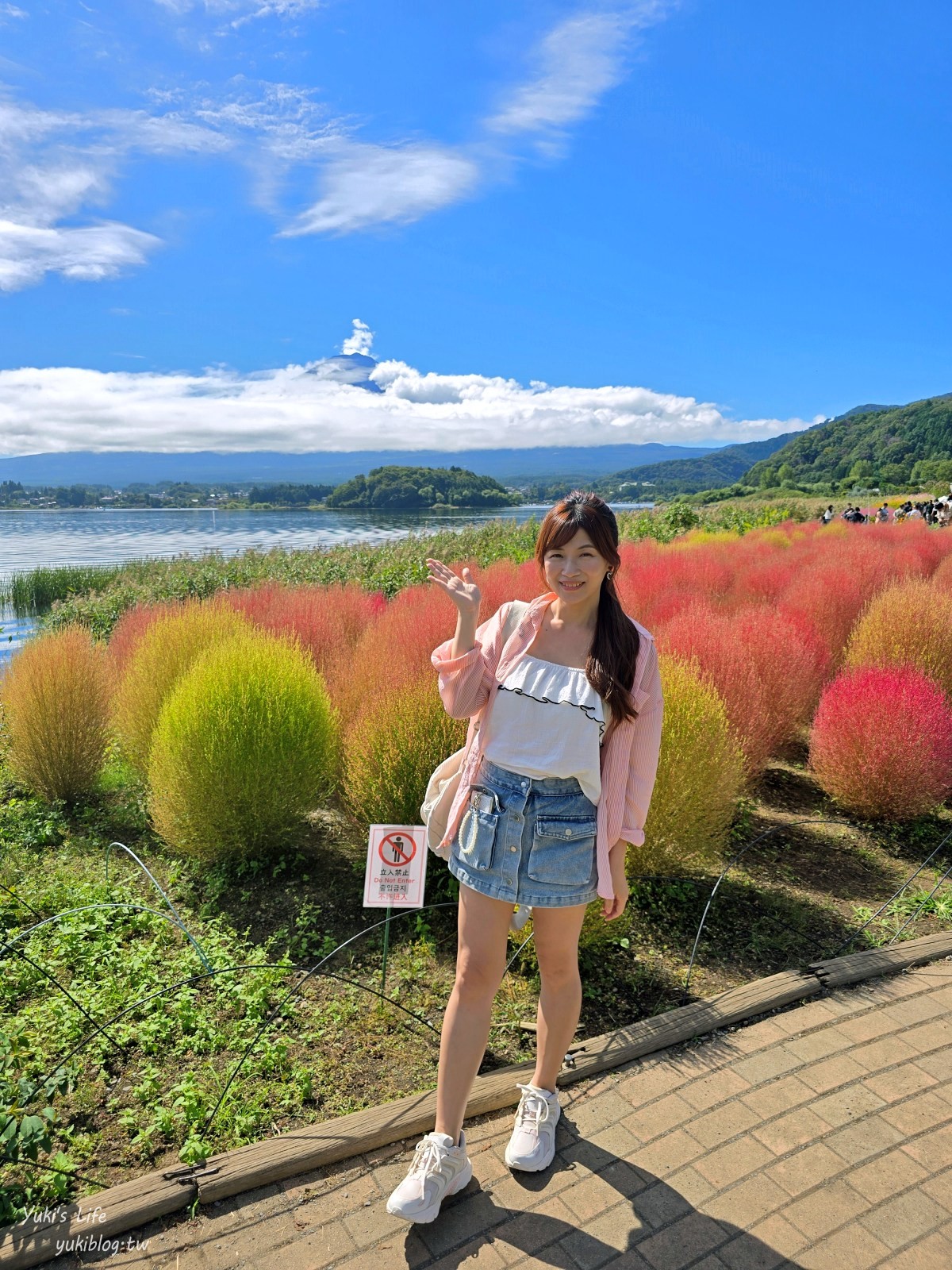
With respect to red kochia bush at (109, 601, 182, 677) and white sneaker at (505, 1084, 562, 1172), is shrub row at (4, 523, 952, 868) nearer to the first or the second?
red kochia bush at (109, 601, 182, 677)

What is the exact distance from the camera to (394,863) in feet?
9.71

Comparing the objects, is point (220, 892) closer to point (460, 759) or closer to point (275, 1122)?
point (275, 1122)

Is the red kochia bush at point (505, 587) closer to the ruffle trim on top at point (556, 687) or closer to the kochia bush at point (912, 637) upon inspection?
the kochia bush at point (912, 637)

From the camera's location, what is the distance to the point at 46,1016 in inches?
121

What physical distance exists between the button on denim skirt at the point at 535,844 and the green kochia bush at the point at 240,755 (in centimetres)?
249

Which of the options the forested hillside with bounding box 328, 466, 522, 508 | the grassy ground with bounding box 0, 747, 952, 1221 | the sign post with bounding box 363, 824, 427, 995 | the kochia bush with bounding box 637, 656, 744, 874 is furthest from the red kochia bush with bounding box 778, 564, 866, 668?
the forested hillside with bounding box 328, 466, 522, 508

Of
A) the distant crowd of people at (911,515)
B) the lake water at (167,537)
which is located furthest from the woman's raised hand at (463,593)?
the distant crowd of people at (911,515)

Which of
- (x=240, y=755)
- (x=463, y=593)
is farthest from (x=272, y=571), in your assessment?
(x=463, y=593)

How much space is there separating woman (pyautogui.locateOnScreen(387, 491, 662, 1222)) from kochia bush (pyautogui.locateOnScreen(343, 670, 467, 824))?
1.78 meters

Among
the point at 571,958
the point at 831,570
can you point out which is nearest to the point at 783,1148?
the point at 571,958

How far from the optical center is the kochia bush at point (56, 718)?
18.4 feet

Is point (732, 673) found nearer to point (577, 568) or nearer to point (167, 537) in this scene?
point (577, 568)

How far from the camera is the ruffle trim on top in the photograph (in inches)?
81.0

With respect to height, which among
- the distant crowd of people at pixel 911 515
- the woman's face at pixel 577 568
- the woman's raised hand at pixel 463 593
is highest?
the distant crowd of people at pixel 911 515
